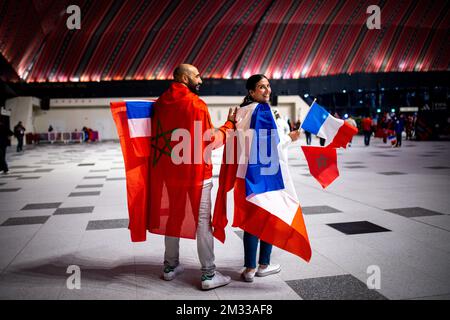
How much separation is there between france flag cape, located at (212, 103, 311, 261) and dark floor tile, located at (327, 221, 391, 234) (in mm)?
1312

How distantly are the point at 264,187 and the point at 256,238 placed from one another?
37cm

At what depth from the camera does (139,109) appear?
257cm

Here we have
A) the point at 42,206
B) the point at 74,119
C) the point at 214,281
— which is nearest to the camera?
the point at 214,281

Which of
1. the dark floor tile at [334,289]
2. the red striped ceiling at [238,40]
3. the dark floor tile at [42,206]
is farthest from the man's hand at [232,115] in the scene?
the red striped ceiling at [238,40]

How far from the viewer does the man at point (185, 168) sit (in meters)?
2.41

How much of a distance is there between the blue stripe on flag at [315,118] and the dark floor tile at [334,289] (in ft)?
3.43

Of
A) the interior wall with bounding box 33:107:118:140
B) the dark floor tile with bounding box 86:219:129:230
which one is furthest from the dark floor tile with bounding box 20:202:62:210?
the interior wall with bounding box 33:107:118:140

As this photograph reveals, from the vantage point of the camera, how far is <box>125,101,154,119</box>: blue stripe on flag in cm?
257

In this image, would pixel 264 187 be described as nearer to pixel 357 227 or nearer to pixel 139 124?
pixel 139 124

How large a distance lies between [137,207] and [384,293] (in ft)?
A: 5.34

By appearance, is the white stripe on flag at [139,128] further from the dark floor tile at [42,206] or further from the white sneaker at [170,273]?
the dark floor tile at [42,206]

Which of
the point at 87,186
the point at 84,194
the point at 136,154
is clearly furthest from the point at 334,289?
the point at 87,186

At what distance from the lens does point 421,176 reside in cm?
699

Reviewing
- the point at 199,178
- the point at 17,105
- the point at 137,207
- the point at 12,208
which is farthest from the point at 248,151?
the point at 17,105
